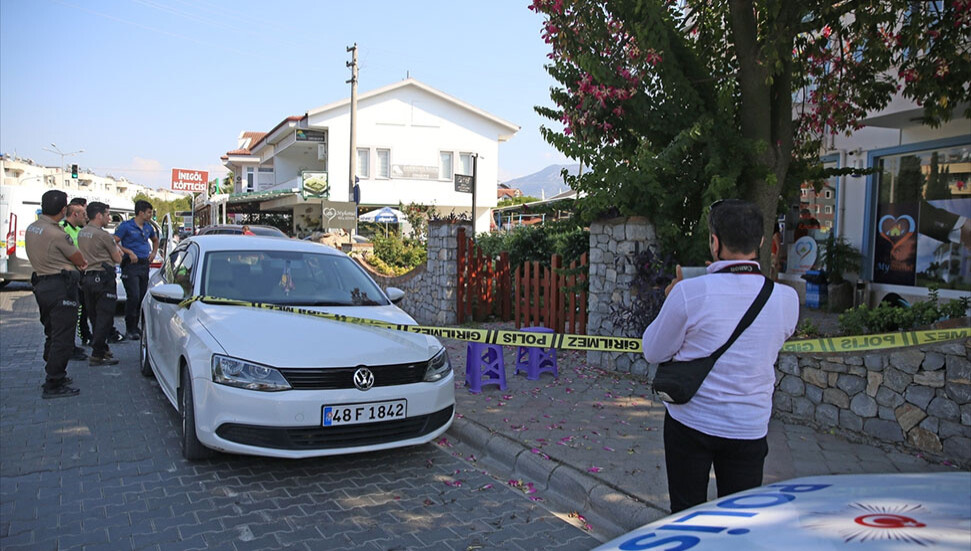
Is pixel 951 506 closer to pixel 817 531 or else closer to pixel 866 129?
pixel 817 531

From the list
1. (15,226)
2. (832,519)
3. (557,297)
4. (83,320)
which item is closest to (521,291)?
(557,297)

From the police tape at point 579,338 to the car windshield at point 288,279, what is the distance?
0.22 metres

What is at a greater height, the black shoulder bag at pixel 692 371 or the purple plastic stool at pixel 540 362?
the black shoulder bag at pixel 692 371

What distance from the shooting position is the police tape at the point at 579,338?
3.91 metres

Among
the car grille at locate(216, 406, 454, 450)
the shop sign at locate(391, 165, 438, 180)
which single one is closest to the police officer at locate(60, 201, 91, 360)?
the car grille at locate(216, 406, 454, 450)

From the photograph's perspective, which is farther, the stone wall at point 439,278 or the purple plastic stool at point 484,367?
the stone wall at point 439,278

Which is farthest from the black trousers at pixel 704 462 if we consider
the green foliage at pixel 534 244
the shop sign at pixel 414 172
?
the shop sign at pixel 414 172

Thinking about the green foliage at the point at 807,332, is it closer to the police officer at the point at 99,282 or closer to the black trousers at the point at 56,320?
the black trousers at the point at 56,320

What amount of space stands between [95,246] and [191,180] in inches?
845

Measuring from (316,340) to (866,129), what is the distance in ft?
34.2

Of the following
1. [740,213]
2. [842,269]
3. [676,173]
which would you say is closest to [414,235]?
[842,269]

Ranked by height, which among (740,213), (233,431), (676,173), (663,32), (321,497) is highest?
(663,32)

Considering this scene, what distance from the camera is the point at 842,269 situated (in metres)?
11.0

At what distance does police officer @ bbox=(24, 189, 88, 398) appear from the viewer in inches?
248
